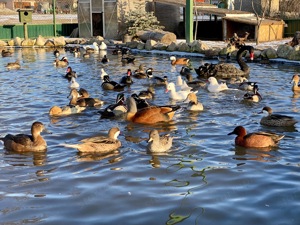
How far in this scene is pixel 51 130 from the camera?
1056 cm

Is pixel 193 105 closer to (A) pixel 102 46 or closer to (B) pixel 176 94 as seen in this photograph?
(B) pixel 176 94

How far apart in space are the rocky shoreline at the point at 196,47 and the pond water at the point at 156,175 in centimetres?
1036

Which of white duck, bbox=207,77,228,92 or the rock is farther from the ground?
the rock

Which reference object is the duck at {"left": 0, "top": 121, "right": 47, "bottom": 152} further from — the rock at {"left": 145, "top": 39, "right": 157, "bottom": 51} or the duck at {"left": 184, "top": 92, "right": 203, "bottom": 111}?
the rock at {"left": 145, "top": 39, "right": 157, "bottom": 51}

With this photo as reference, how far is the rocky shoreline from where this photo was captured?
22.9m

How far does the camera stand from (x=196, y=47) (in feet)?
89.1

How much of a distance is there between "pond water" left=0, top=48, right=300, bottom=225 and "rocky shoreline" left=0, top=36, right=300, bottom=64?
10.4 metres

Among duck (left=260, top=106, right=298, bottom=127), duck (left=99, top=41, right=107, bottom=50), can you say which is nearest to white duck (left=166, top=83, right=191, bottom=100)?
duck (left=260, top=106, right=298, bottom=127)

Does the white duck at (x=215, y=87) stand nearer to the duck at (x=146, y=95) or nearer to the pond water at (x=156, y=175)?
the pond water at (x=156, y=175)

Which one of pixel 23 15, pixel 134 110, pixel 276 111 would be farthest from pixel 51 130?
pixel 23 15

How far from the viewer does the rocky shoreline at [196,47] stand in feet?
75.0

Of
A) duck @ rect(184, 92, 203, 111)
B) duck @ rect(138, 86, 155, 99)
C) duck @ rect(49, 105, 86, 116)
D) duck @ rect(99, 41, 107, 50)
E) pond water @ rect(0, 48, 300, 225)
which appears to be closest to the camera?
pond water @ rect(0, 48, 300, 225)

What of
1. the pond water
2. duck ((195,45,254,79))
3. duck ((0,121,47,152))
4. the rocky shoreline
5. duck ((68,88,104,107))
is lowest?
the pond water

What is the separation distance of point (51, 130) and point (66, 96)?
4.51 m
